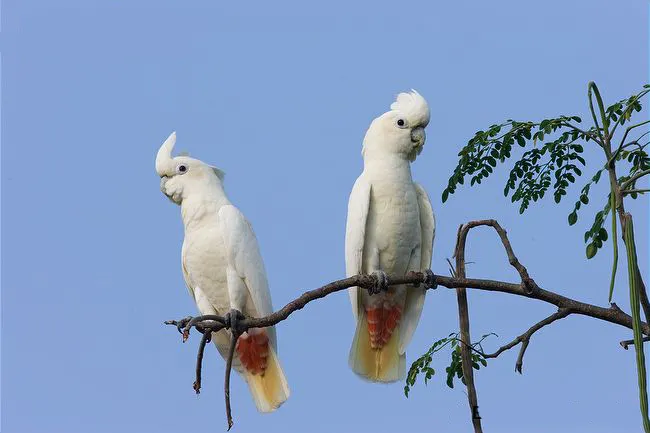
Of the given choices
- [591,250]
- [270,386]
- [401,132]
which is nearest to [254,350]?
[270,386]

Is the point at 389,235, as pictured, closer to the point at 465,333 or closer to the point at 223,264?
the point at 223,264

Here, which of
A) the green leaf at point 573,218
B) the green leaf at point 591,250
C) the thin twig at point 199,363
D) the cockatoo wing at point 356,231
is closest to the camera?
the thin twig at point 199,363

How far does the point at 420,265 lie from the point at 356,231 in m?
0.48

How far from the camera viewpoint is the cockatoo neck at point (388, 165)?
200 inches

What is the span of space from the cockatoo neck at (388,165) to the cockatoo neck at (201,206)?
2.73ft

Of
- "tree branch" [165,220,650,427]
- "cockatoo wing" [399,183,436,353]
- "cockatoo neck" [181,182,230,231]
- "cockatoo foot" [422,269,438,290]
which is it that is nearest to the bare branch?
"tree branch" [165,220,650,427]

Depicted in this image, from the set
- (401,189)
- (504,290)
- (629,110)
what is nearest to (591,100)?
(629,110)

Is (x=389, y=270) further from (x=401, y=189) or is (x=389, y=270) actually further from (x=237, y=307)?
(x=237, y=307)

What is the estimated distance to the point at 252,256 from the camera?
5082 mm

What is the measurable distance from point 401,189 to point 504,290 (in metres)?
1.36

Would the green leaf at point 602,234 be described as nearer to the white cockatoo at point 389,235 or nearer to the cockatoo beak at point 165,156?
the white cockatoo at point 389,235

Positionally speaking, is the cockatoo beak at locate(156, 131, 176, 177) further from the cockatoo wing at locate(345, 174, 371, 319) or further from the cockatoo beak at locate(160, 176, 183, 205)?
the cockatoo wing at locate(345, 174, 371, 319)

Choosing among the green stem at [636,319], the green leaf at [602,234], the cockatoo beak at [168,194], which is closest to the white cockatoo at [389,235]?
the cockatoo beak at [168,194]

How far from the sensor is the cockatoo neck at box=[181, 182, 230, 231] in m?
5.16
